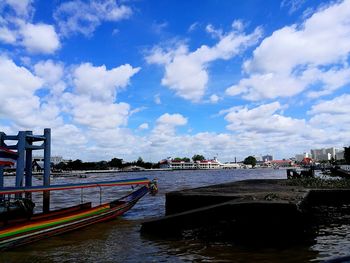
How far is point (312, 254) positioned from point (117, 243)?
688 cm

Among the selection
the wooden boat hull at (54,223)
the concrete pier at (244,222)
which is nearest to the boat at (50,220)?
the wooden boat hull at (54,223)

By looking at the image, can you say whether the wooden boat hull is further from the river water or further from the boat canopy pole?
the boat canopy pole

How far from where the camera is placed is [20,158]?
1806cm

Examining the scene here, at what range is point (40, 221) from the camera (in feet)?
45.7

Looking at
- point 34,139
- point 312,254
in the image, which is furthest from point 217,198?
point 34,139

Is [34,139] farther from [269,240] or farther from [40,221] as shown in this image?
[269,240]

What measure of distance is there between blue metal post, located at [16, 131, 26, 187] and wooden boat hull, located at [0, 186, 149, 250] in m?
3.11

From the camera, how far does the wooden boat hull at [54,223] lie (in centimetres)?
1241

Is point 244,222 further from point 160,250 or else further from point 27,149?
point 27,149

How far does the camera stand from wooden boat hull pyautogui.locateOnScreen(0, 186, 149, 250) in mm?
12414

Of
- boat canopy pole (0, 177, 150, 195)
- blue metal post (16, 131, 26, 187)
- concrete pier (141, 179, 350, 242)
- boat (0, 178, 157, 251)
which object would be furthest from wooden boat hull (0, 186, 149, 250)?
concrete pier (141, 179, 350, 242)

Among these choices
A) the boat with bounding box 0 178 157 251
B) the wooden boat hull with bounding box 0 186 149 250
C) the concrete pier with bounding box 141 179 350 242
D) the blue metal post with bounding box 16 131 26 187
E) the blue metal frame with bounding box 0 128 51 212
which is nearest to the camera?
the wooden boat hull with bounding box 0 186 149 250

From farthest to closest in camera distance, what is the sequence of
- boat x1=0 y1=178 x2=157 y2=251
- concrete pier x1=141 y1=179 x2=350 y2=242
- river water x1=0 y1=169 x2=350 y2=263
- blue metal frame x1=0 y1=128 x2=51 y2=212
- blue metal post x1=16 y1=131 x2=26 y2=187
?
blue metal frame x1=0 y1=128 x2=51 y2=212
blue metal post x1=16 y1=131 x2=26 y2=187
concrete pier x1=141 y1=179 x2=350 y2=242
boat x1=0 y1=178 x2=157 y2=251
river water x1=0 y1=169 x2=350 y2=263

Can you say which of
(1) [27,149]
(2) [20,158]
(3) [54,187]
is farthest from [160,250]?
(1) [27,149]
